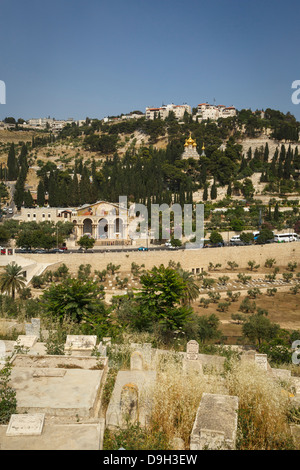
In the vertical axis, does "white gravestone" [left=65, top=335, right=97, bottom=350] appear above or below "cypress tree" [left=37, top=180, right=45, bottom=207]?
below

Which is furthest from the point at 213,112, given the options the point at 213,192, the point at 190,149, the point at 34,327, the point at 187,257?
the point at 34,327

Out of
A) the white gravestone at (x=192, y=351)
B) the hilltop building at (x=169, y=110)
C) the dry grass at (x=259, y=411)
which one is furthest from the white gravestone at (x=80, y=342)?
the hilltop building at (x=169, y=110)

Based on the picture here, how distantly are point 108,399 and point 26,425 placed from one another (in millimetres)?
2081

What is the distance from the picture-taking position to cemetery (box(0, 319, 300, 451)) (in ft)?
18.6

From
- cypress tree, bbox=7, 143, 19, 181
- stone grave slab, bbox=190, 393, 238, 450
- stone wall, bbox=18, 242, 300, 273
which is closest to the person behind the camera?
stone grave slab, bbox=190, 393, 238, 450

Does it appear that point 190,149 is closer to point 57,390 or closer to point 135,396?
point 57,390

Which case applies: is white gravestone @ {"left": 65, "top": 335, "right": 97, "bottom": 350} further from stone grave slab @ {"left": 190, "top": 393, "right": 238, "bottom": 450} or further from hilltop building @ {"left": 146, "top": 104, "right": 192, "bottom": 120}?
hilltop building @ {"left": 146, "top": 104, "right": 192, "bottom": 120}

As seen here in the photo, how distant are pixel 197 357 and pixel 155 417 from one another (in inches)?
154

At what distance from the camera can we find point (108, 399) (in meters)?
7.50

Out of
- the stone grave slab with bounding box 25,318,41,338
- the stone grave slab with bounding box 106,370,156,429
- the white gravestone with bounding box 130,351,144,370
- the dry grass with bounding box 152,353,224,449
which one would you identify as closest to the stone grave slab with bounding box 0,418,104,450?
the stone grave slab with bounding box 106,370,156,429

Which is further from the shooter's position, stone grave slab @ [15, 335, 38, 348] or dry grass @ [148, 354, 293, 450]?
stone grave slab @ [15, 335, 38, 348]
